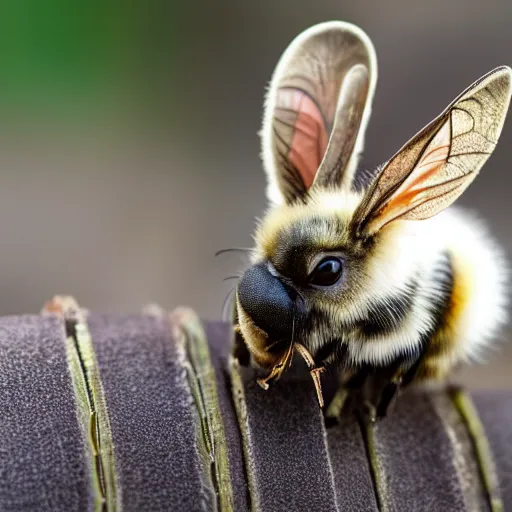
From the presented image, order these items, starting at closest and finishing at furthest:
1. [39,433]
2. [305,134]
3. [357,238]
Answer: [39,433], [357,238], [305,134]

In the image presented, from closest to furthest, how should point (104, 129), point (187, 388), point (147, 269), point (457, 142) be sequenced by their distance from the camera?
1. point (457, 142)
2. point (187, 388)
3. point (147, 269)
4. point (104, 129)

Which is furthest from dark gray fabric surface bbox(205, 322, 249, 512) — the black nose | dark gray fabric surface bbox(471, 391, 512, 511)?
dark gray fabric surface bbox(471, 391, 512, 511)

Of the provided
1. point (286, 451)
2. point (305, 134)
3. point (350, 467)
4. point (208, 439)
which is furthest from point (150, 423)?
point (305, 134)

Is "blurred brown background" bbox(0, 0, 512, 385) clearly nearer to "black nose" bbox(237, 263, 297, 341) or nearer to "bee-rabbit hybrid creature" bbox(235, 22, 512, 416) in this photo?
"bee-rabbit hybrid creature" bbox(235, 22, 512, 416)

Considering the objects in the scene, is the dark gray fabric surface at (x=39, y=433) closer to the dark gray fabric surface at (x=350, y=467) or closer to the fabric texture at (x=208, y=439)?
the fabric texture at (x=208, y=439)

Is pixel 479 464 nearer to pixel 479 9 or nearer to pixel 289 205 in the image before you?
pixel 289 205

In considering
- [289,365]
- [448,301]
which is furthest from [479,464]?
[289,365]

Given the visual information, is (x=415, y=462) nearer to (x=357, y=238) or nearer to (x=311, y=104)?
(x=357, y=238)
